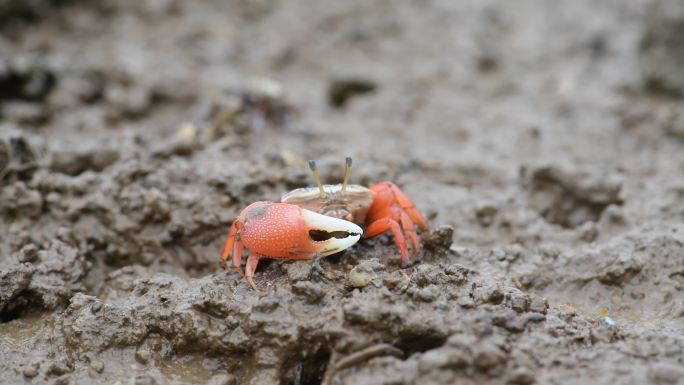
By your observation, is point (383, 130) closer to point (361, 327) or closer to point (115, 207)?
point (115, 207)

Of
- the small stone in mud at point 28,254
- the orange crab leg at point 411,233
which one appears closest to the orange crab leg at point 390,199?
the orange crab leg at point 411,233

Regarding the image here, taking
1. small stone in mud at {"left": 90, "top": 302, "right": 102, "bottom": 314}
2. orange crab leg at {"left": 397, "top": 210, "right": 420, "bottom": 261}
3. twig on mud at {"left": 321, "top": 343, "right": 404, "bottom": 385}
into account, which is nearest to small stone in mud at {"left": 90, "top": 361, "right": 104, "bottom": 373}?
small stone in mud at {"left": 90, "top": 302, "right": 102, "bottom": 314}

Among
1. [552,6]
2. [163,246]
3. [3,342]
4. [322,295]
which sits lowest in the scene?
[3,342]

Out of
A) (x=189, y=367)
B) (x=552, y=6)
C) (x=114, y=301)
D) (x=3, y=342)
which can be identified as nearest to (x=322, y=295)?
(x=189, y=367)

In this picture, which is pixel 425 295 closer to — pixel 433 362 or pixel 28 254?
pixel 433 362

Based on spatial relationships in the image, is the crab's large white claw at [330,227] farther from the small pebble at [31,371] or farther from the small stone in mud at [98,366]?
the small pebble at [31,371]

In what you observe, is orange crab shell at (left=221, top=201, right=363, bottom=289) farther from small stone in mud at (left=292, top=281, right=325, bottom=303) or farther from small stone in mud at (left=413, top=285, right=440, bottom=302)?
small stone in mud at (left=413, top=285, right=440, bottom=302)

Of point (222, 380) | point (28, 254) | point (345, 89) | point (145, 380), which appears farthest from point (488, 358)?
point (345, 89)
